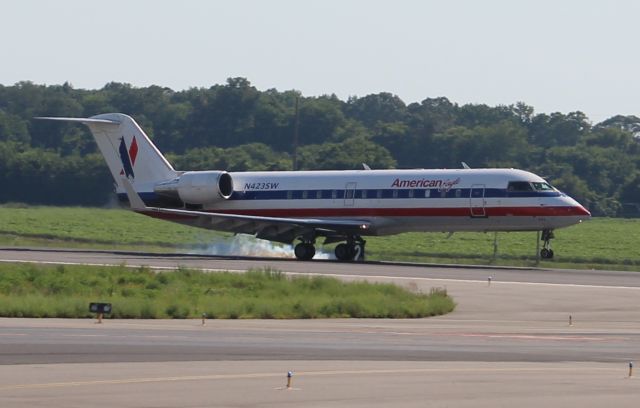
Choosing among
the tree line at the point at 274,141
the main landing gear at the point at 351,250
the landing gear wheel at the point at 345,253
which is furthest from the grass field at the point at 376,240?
the landing gear wheel at the point at 345,253

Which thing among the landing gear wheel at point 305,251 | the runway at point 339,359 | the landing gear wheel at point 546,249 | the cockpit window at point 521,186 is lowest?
the runway at point 339,359

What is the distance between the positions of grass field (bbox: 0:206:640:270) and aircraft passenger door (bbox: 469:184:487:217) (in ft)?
21.2

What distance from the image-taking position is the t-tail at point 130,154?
5703 centimetres

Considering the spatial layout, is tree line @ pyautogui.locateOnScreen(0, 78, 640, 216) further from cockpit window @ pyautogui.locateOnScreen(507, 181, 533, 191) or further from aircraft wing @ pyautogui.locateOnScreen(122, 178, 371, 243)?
cockpit window @ pyautogui.locateOnScreen(507, 181, 533, 191)

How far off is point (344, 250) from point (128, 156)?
34.4 feet

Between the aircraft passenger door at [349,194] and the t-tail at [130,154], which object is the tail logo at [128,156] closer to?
the t-tail at [130,154]

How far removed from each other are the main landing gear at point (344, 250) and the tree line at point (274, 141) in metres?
28.1

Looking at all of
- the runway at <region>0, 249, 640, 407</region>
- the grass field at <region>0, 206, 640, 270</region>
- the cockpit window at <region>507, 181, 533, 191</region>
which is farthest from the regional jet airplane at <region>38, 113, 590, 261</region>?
the runway at <region>0, 249, 640, 407</region>

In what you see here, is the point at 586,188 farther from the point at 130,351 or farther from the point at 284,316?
the point at 130,351

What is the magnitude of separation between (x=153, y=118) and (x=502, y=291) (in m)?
119

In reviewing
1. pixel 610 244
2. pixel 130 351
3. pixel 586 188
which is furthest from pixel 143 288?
pixel 586 188

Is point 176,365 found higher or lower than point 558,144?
lower

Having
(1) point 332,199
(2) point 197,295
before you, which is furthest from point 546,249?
(2) point 197,295

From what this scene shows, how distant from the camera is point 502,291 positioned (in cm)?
3797
